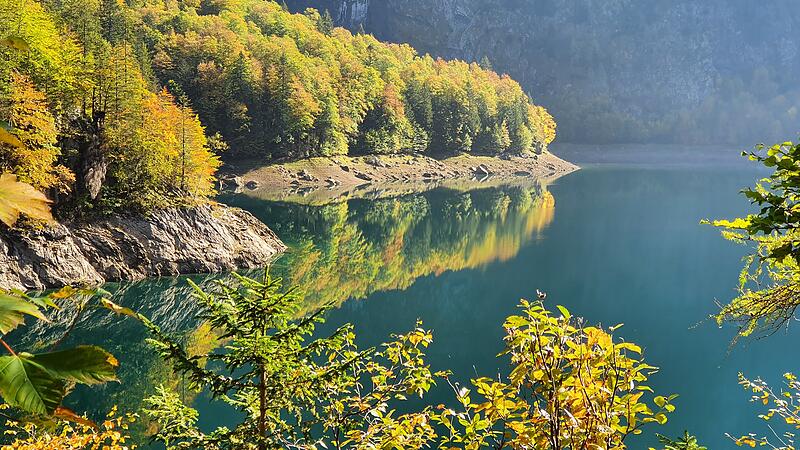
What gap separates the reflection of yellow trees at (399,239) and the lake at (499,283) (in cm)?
21

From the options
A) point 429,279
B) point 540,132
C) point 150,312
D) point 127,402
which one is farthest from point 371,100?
point 127,402

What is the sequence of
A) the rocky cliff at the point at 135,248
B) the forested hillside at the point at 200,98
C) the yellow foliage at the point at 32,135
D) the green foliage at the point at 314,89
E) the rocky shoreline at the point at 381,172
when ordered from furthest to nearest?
1. the green foliage at the point at 314,89
2. the rocky shoreline at the point at 381,172
3. the forested hillside at the point at 200,98
4. the yellow foliage at the point at 32,135
5. the rocky cliff at the point at 135,248

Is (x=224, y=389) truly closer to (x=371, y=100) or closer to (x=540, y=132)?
(x=371, y=100)

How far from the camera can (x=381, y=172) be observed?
9694 cm

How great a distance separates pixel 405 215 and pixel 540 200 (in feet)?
82.5

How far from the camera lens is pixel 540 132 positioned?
143250 mm

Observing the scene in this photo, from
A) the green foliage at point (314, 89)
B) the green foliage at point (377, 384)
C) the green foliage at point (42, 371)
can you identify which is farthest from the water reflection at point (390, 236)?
the green foliage at point (42, 371)

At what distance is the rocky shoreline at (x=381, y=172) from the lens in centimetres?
7831

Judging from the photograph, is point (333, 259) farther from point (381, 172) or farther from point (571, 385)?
point (381, 172)

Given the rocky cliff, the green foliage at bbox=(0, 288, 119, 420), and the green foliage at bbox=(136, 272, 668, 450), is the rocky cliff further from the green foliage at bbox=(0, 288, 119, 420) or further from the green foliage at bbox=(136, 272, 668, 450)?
the green foliage at bbox=(0, 288, 119, 420)

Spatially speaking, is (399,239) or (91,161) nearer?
(91,161)

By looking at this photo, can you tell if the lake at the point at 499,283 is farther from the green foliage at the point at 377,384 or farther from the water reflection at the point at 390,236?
the green foliage at the point at 377,384

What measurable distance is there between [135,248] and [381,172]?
210 feet

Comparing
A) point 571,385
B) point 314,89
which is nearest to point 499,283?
point 571,385
